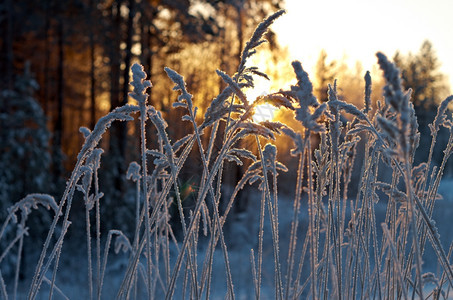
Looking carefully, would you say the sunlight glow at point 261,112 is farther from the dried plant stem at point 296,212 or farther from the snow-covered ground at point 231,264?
the snow-covered ground at point 231,264

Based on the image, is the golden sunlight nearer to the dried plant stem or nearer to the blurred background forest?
the dried plant stem

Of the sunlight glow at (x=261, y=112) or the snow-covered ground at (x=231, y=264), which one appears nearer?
the sunlight glow at (x=261, y=112)

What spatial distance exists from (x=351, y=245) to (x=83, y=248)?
9758 millimetres

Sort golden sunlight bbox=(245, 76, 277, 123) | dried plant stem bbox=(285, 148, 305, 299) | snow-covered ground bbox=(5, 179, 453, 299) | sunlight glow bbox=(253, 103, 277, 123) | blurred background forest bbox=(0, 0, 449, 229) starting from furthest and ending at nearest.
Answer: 1. blurred background forest bbox=(0, 0, 449, 229)
2. snow-covered ground bbox=(5, 179, 453, 299)
3. sunlight glow bbox=(253, 103, 277, 123)
4. golden sunlight bbox=(245, 76, 277, 123)
5. dried plant stem bbox=(285, 148, 305, 299)

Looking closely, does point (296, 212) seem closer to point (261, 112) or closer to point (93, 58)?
point (261, 112)

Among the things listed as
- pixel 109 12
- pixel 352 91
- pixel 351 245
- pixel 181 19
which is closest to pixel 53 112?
pixel 109 12

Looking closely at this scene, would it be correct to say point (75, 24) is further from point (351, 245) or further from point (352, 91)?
point (352, 91)

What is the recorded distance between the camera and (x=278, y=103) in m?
1.63

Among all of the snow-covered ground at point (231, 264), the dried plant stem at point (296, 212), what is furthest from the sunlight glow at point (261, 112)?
the snow-covered ground at point (231, 264)

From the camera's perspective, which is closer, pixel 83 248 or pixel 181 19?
pixel 83 248

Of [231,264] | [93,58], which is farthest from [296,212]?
[93,58]

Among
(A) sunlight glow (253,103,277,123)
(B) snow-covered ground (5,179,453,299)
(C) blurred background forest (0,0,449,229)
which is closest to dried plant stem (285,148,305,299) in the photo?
(A) sunlight glow (253,103,277,123)

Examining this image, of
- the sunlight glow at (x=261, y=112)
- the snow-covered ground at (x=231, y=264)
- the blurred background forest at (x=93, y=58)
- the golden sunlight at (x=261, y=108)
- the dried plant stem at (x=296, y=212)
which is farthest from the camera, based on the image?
the blurred background forest at (x=93, y=58)

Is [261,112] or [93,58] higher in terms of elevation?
[93,58]
